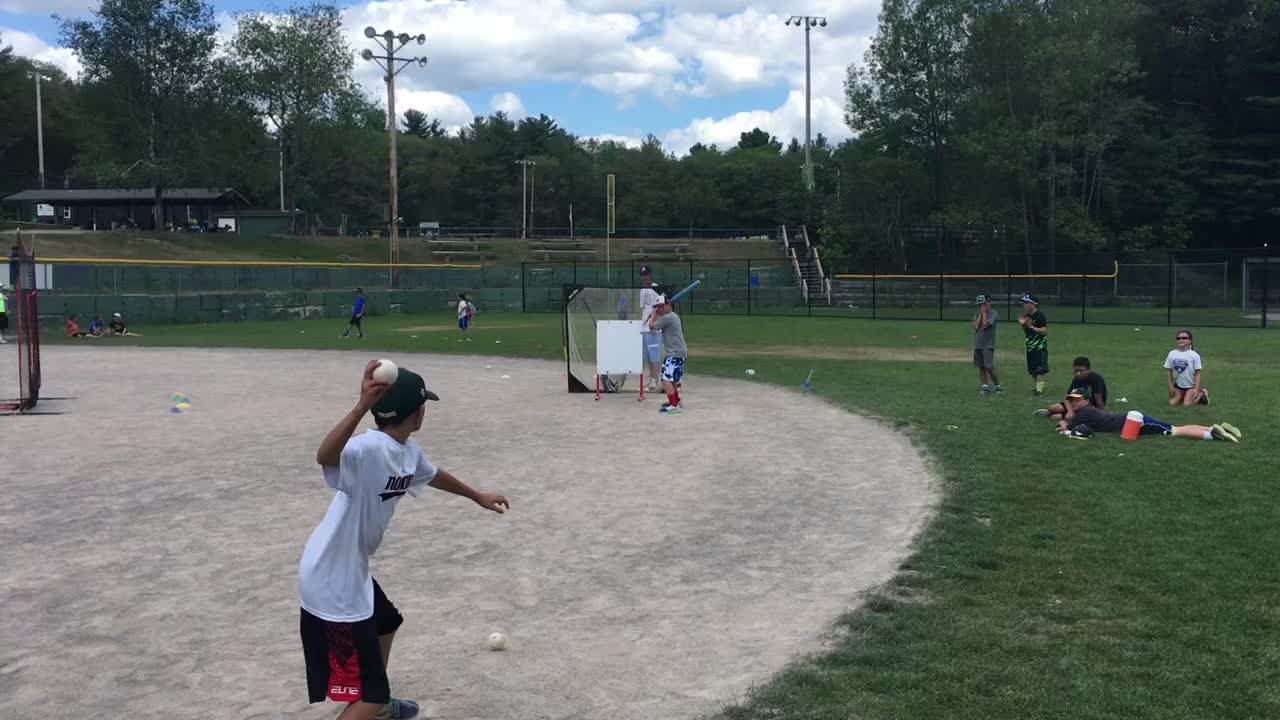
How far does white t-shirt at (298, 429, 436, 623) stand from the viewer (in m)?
4.36

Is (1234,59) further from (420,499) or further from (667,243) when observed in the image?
(420,499)

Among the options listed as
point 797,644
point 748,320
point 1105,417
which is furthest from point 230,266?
point 797,644

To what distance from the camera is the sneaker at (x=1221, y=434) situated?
41.1 feet

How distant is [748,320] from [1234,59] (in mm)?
41556

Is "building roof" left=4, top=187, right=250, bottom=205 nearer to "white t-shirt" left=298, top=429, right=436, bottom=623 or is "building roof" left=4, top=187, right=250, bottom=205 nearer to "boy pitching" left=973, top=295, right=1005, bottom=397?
"boy pitching" left=973, top=295, right=1005, bottom=397

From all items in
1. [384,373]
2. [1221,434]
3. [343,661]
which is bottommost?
[1221,434]

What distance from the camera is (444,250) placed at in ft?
240

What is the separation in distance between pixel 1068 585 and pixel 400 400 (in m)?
4.88

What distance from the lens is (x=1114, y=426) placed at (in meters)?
13.1

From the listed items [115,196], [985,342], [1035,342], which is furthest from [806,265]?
[115,196]

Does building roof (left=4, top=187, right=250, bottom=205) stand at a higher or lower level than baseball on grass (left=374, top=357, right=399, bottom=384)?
higher

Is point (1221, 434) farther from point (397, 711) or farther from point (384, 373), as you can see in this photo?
point (384, 373)

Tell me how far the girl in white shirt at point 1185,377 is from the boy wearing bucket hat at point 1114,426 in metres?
2.11

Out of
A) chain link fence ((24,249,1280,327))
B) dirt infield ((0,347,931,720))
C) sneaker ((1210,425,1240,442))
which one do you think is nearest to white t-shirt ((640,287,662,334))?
dirt infield ((0,347,931,720))
